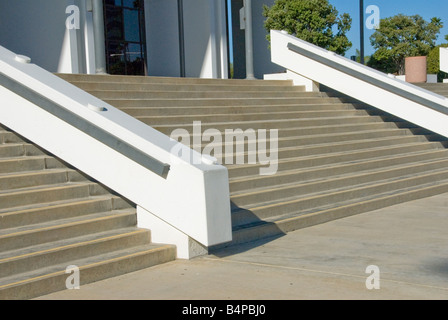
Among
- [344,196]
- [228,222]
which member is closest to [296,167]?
[344,196]

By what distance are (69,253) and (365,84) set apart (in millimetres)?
8438

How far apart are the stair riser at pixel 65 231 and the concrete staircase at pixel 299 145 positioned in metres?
1.25

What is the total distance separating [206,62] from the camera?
18.7m

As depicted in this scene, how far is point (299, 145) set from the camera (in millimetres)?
9820

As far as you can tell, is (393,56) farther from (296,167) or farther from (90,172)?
(90,172)

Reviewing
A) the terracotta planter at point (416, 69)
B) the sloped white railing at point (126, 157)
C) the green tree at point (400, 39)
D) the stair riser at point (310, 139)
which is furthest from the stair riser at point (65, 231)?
the green tree at point (400, 39)

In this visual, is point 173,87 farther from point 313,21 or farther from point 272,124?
point 313,21

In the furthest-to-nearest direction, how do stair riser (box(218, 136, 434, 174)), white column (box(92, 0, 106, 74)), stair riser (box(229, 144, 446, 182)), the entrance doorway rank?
1. the entrance doorway
2. white column (box(92, 0, 106, 74))
3. stair riser (box(218, 136, 434, 174))
4. stair riser (box(229, 144, 446, 182))

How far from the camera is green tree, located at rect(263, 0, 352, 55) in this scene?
1956cm

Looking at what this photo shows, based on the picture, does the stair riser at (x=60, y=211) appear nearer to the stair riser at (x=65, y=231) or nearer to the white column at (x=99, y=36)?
the stair riser at (x=65, y=231)

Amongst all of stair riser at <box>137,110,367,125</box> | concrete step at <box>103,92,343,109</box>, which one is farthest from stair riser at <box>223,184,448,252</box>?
concrete step at <box>103,92,343,109</box>

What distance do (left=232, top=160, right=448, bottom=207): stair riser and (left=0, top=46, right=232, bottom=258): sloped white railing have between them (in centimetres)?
151

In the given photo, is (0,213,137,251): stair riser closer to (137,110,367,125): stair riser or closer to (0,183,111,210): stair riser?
(0,183,111,210): stair riser

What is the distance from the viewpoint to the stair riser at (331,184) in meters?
7.54
